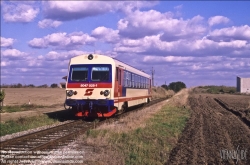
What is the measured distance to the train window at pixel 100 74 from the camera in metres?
20.1

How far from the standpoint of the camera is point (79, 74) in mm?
20500

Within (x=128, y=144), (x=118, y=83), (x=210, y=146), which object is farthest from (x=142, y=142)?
(x=118, y=83)

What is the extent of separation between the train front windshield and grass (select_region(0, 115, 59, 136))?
259 centimetres

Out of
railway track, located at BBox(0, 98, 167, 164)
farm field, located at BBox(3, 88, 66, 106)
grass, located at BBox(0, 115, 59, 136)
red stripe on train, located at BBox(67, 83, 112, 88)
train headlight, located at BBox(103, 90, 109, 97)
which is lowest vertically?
railway track, located at BBox(0, 98, 167, 164)

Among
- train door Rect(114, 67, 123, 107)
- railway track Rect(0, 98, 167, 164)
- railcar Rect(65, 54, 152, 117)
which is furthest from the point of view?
train door Rect(114, 67, 123, 107)

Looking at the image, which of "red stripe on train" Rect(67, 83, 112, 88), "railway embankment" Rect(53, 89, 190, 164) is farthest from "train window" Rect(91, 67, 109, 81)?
"railway embankment" Rect(53, 89, 190, 164)

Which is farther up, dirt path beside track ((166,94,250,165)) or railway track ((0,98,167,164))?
railway track ((0,98,167,164))

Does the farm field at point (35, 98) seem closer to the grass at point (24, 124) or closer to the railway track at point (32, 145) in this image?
the grass at point (24, 124)

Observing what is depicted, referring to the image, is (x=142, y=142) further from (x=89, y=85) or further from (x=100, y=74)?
(x=100, y=74)

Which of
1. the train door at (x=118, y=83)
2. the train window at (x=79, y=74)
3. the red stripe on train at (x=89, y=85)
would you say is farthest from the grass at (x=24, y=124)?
the train door at (x=118, y=83)

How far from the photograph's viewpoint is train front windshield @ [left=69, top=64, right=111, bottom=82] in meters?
20.2

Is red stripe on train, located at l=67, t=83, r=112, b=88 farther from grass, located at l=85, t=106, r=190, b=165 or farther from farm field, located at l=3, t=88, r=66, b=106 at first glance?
farm field, located at l=3, t=88, r=66, b=106

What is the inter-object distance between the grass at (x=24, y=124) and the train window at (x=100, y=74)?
10.2 ft

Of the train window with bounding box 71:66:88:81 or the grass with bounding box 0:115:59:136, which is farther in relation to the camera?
the train window with bounding box 71:66:88:81
